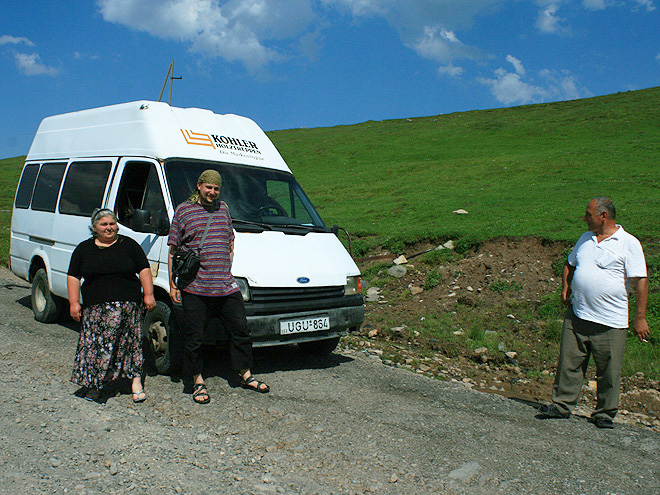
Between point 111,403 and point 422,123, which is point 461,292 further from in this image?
point 422,123

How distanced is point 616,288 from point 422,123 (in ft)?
175

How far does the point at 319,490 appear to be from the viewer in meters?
3.75

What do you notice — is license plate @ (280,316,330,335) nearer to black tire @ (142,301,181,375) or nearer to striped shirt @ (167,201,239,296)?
striped shirt @ (167,201,239,296)

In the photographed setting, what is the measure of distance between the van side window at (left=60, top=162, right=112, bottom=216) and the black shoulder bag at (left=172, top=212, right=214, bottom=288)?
2319 mm

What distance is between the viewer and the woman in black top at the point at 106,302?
516 centimetres

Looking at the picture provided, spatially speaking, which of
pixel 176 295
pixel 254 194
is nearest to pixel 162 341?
pixel 176 295

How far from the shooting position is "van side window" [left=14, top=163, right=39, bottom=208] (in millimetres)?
8977

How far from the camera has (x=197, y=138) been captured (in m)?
6.92

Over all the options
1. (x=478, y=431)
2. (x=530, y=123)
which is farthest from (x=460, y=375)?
(x=530, y=123)

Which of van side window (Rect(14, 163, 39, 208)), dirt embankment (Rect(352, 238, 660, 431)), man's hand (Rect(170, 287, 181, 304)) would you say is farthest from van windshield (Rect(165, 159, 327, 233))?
van side window (Rect(14, 163, 39, 208))

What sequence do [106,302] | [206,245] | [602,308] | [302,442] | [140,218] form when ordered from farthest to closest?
[140,218] < [206,245] < [106,302] < [602,308] < [302,442]

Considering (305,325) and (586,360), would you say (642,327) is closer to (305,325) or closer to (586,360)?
(586,360)

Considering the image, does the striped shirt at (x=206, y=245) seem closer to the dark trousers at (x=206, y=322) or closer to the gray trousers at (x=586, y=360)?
the dark trousers at (x=206, y=322)

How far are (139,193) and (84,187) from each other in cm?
124
